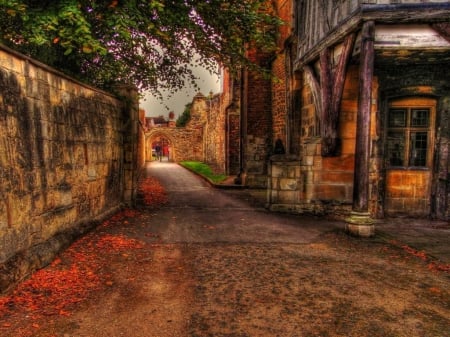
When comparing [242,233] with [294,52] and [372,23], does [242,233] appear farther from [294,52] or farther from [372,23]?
[294,52]

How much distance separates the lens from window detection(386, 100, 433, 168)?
308 inches

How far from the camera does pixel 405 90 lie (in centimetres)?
757

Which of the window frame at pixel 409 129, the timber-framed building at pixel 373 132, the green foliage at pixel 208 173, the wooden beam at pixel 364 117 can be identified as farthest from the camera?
the green foliage at pixel 208 173

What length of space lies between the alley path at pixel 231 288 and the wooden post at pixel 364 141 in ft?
1.07

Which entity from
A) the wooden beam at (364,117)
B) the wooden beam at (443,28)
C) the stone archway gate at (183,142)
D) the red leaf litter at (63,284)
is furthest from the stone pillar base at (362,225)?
the stone archway gate at (183,142)

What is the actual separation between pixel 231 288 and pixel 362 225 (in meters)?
3.45

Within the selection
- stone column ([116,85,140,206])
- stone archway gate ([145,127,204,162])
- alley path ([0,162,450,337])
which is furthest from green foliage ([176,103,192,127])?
alley path ([0,162,450,337])

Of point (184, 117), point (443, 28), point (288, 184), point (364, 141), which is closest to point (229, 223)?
point (288, 184)

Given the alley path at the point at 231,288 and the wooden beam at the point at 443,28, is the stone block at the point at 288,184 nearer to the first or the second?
the alley path at the point at 231,288

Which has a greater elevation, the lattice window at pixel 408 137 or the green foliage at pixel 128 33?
the green foliage at pixel 128 33

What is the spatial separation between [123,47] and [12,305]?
21.2 feet

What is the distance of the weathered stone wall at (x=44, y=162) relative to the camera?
3781 mm

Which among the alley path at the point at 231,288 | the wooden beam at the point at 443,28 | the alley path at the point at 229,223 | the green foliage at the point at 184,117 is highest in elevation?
the green foliage at the point at 184,117

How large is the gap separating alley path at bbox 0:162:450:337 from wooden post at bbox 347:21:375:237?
0.33 m
